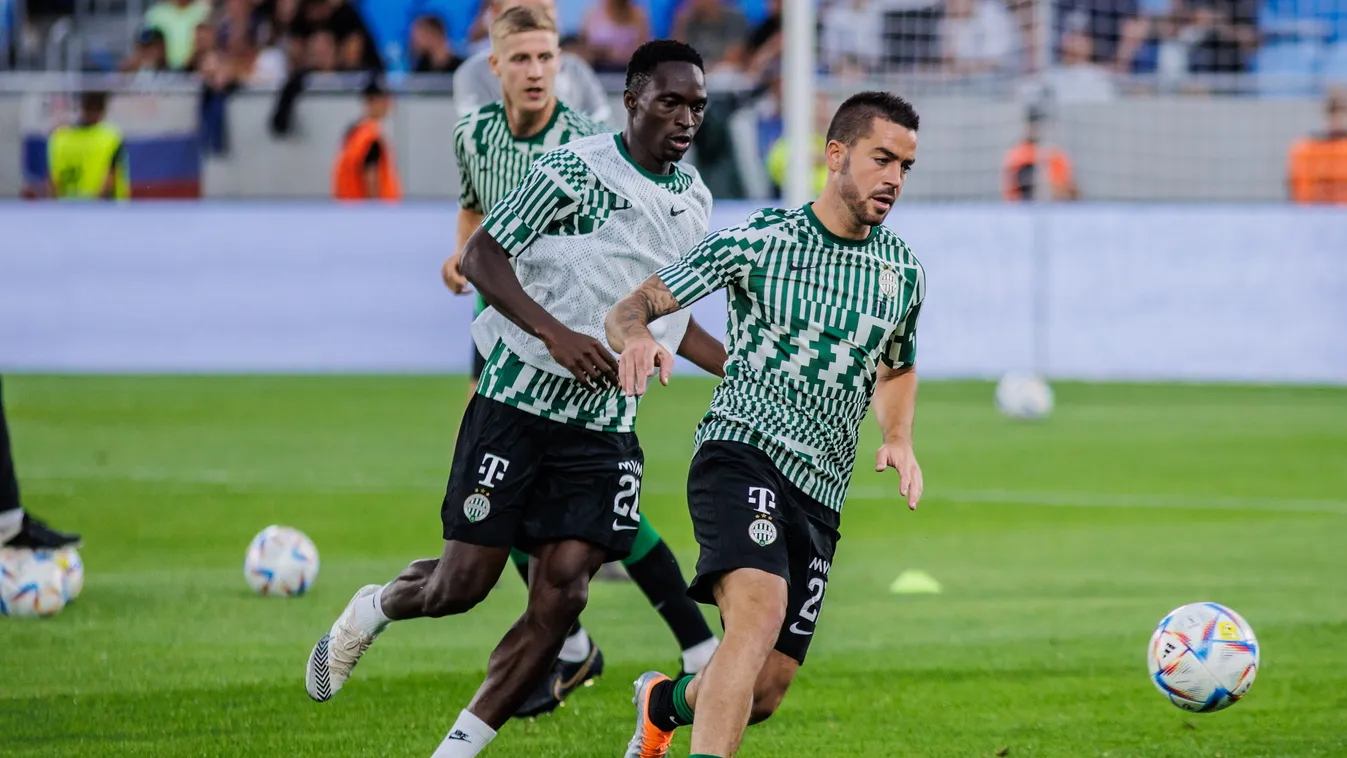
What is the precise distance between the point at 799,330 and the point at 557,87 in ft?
10.2

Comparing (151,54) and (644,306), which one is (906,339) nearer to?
(644,306)

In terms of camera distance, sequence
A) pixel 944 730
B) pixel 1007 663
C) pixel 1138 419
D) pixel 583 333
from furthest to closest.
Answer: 1. pixel 1138 419
2. pixel 1007 663
3. pixel 944 730
4. pixel 583 333

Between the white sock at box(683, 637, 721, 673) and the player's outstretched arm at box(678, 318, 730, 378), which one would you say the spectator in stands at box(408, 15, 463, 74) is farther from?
the player's outstretched arm at box(678, 318, 730, 378)

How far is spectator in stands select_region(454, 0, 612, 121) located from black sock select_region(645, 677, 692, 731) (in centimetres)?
292

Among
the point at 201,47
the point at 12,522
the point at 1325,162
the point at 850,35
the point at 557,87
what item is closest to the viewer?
the point at 557,87

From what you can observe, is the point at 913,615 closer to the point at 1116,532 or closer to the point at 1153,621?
the point at 1153,621

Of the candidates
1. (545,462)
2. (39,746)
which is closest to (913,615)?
(545,462)

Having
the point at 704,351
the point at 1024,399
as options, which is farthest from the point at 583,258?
the point at 1024,399

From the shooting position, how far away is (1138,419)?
1559 centimetres

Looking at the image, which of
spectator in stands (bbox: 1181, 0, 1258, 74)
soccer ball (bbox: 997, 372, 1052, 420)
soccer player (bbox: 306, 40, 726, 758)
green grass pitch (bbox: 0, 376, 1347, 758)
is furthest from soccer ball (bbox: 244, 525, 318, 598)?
spectator in stands (bbox: 1181, 0, 1258, 74)

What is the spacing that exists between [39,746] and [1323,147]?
1519 centimetres

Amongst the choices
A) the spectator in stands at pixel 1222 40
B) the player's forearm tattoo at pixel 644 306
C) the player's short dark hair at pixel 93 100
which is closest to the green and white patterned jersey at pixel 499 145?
the player's forearm tattoo at pixel 644 306

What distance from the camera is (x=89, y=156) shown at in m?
17.7

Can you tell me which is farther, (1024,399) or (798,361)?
(1024,399)
